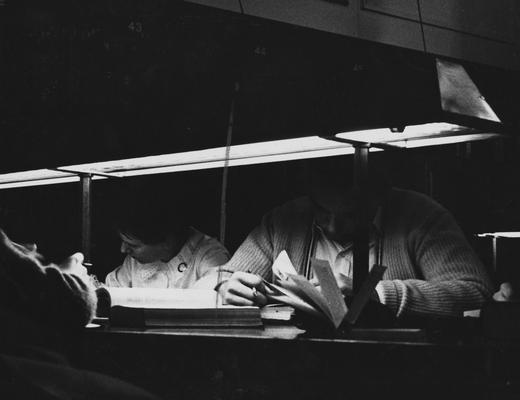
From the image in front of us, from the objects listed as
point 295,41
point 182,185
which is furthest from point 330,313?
point 182,185

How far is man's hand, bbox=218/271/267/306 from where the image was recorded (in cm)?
279

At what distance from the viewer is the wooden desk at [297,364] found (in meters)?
1.61

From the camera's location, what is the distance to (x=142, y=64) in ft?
10.3

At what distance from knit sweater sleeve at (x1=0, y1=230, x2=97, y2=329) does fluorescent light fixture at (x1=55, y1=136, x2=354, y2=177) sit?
1.09 metres

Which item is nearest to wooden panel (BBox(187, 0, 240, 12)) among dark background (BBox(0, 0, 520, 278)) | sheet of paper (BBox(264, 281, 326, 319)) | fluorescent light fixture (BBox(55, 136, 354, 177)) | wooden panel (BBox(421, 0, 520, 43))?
dark background (BBox(0, 0, 520, 278))

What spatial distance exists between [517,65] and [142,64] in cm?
221

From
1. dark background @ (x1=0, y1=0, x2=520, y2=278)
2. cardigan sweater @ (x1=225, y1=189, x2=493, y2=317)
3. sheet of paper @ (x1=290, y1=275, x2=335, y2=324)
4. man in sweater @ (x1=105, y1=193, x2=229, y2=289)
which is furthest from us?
man in sweater @ (x1=105, y1=193, x2=229, y2=289)

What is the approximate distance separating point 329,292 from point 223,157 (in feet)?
4.01

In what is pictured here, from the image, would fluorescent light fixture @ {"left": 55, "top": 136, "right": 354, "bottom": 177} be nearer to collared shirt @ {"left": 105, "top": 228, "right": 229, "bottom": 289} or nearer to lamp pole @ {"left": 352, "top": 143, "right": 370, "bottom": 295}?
lamp pole @ {"left": 352, "top": 143, "right": 370, "bottom": 295}

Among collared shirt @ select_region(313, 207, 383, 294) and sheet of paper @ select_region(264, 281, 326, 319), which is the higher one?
collared shirt @ select_region(313, 207, 383, 294)

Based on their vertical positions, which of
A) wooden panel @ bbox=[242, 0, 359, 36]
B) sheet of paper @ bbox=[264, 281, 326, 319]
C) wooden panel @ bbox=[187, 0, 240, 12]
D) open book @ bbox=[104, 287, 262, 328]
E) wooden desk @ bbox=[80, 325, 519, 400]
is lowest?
wooden desk @ bbox=[80, 325, 519, 400]

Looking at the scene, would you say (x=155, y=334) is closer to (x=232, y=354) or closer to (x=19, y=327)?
(x=232, y=354)

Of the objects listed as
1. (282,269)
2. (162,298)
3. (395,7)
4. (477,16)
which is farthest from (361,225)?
(477,16)

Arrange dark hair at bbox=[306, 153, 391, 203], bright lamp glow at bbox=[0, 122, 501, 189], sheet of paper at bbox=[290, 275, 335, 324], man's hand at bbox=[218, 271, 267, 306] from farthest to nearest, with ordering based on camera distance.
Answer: dark hair at bbox=[306, 153, 391, 203] < man's hand at bbox=[218, 271, 267, 306] < bright lamp glow at bbox=[0, 122, 501, 189] < sheet of paper at bbox=[290, 275, 335, 324]
